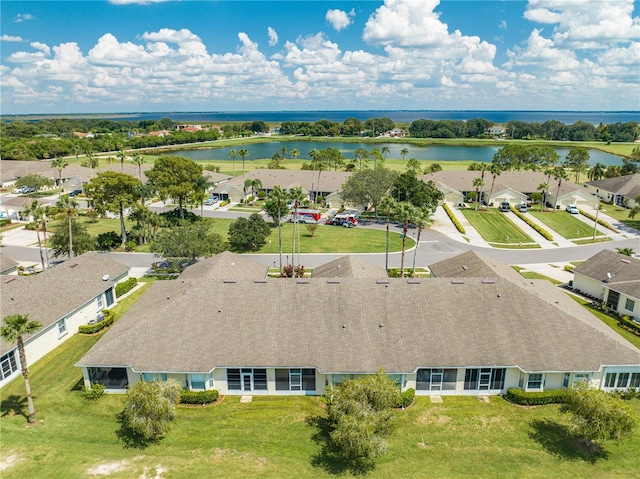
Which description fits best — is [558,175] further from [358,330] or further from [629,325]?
[358,330]

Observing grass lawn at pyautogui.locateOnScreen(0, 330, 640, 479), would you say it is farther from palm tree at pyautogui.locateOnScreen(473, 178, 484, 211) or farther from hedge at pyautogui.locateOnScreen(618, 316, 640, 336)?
palm tree at pyautogui.locateOnScreen(473, 178, 484, 211)

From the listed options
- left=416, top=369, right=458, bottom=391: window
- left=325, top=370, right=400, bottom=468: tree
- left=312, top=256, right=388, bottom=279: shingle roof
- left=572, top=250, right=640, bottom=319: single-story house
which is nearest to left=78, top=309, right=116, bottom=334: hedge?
left=312, top=256, right=388, bottom=279: shingle roof

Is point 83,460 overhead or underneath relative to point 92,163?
underneath

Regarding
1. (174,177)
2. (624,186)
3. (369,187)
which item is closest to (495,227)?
(369,187)

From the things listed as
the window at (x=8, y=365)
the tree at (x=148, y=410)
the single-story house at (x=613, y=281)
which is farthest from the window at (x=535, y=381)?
the window at (x=8, y=365)

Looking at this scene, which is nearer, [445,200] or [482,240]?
[482,240]

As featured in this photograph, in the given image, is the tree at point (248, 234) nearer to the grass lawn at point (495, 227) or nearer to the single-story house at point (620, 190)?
the grass lawn at point (495, 227)

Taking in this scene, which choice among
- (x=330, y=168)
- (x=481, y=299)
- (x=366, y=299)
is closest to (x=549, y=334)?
(x=481, y=299)

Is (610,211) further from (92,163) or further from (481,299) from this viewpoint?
(92,163)
